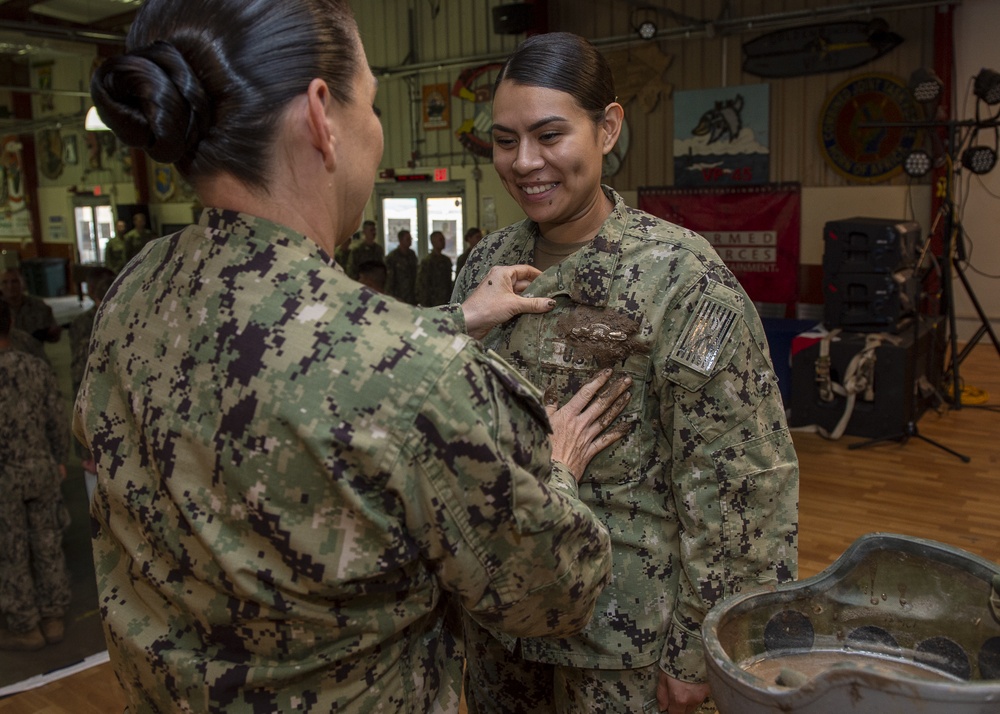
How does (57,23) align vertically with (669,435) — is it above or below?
above

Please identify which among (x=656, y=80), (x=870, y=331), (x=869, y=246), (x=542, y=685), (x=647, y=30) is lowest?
(x=542, y=685)

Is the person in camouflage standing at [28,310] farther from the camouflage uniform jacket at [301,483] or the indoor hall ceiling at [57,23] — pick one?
the camouflage uniform jacket at [301,483]

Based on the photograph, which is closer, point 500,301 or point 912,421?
point 500,301

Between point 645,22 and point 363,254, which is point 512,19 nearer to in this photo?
point 363,254

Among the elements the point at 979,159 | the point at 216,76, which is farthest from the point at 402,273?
the point at 216,76

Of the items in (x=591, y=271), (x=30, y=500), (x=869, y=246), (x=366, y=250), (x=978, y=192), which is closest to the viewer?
(x=591, y=271)

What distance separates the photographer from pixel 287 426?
82 centimetres

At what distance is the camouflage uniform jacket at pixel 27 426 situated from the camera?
3752 mm

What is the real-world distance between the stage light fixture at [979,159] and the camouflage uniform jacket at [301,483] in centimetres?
664

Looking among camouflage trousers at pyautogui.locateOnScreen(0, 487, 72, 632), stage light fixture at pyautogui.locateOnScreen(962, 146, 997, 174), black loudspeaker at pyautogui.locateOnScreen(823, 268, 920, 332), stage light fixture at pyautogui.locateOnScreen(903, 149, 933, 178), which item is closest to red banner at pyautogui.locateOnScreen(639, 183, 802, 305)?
stage light fixture at pyautogui.locateOnScreen(903, 149, 933, 178)

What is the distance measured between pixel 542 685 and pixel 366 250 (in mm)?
5694

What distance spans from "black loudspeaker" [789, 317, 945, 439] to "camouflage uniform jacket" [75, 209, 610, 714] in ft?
17.3

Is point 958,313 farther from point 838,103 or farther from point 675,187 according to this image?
point 675,187

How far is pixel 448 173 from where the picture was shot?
7.07 meters
